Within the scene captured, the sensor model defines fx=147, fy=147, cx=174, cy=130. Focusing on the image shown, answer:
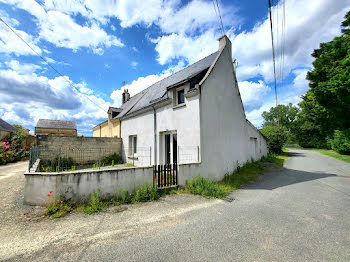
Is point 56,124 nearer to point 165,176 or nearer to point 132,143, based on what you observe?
point 132,143

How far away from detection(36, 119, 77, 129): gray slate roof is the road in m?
39.7

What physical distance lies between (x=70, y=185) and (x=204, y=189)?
4599 millimetres

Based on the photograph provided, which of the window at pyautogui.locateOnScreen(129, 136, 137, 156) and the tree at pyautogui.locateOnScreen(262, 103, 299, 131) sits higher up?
the tree at pyautogui.locateOnScreen(262, 103, 299, 131)

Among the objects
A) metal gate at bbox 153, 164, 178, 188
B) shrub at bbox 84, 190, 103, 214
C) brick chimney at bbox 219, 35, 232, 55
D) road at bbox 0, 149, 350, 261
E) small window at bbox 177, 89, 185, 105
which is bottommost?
road at bbox 0, 149, 350, 261

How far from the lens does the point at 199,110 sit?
6.64 metres

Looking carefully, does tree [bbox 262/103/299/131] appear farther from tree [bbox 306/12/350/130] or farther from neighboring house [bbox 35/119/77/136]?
neighboring house [bbox 35/119/77/136]

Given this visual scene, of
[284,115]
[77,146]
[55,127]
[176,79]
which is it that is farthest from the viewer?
[284,115]

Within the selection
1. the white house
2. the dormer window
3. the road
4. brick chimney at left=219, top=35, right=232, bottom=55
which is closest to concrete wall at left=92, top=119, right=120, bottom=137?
the white house

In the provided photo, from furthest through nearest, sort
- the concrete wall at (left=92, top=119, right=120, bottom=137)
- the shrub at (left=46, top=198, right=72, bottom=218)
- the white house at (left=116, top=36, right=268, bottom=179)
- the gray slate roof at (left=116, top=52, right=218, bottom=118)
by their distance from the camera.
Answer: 1. the concrete wall at (left=92, top=119, right=120, bottom=137)
2. the gray slate roof at (left=116, top=52, right=218, bottom=118)
3. the white house at (left=116, top=36, right=268, bottom=179)
4. the shrub at (left=46, top=198, right=72, bottom=218)

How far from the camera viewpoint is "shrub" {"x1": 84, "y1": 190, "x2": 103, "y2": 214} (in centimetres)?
412

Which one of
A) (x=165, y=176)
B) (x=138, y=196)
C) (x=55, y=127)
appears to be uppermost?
(x=55, y=127)

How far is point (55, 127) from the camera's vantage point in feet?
113

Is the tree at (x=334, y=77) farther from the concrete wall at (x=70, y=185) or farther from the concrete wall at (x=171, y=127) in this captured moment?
the concrete wall at (x=70, y=185)

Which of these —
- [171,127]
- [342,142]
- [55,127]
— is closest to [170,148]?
[171,127]
